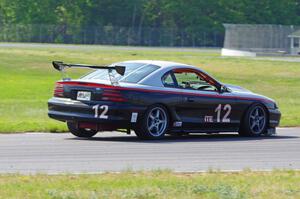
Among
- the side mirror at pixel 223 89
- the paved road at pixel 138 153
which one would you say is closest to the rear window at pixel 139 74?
the paved road at pixel 138 153

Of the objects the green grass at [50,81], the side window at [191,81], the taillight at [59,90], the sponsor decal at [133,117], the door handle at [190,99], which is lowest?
the green grass at [50,81]

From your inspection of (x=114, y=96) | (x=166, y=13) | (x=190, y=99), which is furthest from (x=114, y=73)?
(x=166, y=13)

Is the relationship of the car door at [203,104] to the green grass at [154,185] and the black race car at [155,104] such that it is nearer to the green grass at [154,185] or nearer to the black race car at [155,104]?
the black race car at [155,104]

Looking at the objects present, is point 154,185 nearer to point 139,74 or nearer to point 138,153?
point 138,153

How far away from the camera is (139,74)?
16547mm

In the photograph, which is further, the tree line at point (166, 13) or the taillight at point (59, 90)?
the tree line at point (166, 13)

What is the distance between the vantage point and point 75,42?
9975 cm

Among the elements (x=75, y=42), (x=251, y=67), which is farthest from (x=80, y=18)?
(x=251, y=67)

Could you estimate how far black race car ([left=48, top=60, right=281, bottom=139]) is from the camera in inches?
623

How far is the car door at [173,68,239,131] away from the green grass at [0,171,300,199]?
206 inches

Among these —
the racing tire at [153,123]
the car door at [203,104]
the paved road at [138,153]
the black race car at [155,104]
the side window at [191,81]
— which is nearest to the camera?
the paved road at [138,153]

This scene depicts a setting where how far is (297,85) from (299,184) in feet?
108

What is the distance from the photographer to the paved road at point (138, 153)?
12.3 meters

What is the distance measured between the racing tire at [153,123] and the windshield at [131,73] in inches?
25.4
